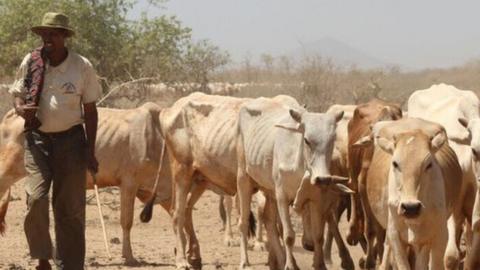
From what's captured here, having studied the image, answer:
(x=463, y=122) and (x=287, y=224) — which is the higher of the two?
(x=463, y=122)

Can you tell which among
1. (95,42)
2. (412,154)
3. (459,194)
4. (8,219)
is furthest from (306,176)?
(95,42)

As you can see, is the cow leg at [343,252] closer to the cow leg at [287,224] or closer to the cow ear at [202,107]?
the cow leg at [287,224]

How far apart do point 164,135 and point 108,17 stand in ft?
40.3

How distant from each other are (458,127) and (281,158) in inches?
69.9

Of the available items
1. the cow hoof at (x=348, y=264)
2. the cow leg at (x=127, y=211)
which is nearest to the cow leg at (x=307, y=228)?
the cow hoof at (x=348, y=264)

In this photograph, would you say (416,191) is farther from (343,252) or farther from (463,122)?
(343,252)

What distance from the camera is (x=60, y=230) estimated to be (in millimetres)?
10234

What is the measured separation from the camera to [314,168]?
11.9m

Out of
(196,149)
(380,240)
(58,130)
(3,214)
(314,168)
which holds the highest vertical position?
(58,130)

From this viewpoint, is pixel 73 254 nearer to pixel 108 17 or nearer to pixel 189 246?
pixel 189 246

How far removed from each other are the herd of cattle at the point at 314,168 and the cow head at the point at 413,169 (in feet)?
0.04

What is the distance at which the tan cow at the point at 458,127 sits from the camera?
11266 mm

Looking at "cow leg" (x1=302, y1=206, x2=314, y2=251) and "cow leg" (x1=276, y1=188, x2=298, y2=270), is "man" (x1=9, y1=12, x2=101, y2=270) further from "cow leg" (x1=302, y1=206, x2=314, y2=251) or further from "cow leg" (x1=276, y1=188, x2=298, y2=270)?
"cow leg" (x1=302, y1=206, x2=314, y2=251)

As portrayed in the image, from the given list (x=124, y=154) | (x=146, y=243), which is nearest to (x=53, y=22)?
(x=124, y=154)
